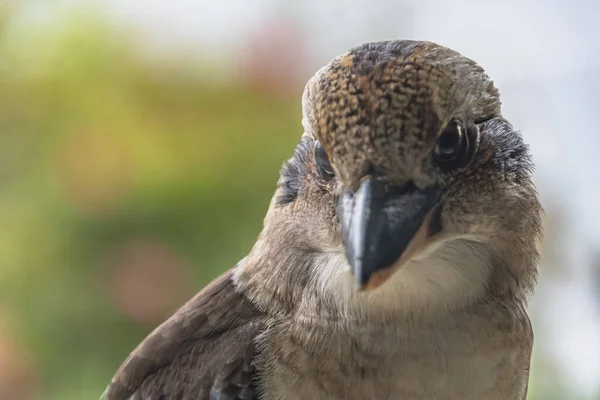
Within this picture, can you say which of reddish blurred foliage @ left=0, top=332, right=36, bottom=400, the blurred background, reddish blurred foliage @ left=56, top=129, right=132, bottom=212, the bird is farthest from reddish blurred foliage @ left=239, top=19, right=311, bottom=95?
the bird

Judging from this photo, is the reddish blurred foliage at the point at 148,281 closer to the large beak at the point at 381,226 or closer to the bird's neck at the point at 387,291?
the bird's neck at the point at 387,291

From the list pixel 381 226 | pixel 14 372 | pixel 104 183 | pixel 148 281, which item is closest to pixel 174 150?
pixel 104 183

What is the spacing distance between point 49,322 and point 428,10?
1.14 m

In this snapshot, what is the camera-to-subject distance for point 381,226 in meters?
0.66

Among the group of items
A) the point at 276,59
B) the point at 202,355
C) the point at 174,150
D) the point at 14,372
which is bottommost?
the point at 14,372

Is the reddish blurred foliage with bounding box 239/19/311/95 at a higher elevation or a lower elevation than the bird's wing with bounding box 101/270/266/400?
higher

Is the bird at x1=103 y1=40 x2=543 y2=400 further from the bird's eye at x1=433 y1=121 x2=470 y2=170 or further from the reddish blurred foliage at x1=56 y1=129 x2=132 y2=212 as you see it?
the reddish blurred foliage at x1=56 y1=129 x2=132 y2=212

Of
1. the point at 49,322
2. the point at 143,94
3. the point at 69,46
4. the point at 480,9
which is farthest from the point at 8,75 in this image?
the point at 480,9

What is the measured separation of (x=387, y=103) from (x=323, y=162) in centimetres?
9

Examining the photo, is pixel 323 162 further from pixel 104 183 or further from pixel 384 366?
pixel 104 183

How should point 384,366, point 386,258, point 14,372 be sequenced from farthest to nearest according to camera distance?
point 14,372 → point 384,366 → point 386,258

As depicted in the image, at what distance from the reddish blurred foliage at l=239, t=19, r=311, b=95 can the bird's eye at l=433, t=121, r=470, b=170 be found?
3.35 ft

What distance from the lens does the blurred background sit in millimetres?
1695

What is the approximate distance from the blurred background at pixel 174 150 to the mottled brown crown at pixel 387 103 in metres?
0.94
